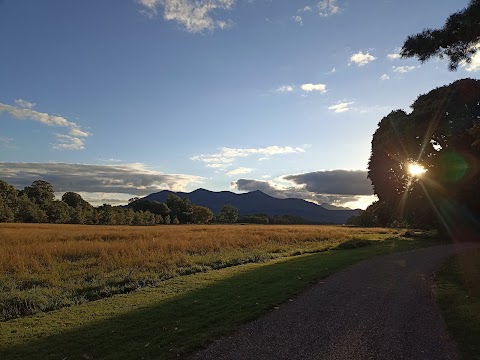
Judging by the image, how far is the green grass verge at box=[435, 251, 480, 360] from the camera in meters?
7.66

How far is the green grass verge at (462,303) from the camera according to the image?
766cm

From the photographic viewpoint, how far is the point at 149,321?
9.12 m

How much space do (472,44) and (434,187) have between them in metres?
29.8

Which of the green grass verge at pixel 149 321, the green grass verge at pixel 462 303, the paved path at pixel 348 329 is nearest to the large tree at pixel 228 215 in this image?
the green grass verge at pixel 462 303

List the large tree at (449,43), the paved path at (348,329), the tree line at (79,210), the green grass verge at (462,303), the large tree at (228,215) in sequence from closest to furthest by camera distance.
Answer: the paved path at (348,329) < the green grass verge at (462,303) < the large tree at (449,43) < the tree line at (79,210) < the large tree at (228,215)

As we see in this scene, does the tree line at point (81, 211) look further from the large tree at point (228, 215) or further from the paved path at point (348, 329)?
the paved path at point (348, 329)

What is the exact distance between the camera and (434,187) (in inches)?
1540

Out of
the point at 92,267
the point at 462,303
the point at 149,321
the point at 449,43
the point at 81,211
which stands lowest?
the point at 92,267

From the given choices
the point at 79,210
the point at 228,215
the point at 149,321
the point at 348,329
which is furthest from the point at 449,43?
the point at 228,215

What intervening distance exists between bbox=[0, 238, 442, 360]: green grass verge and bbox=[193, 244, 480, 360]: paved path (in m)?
0.62

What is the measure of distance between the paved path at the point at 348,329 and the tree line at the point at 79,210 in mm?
80472

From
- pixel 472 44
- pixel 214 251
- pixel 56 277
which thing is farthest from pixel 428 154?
pixel 56 277

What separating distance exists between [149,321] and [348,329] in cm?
467

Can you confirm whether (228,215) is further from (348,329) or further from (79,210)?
(348,329)
